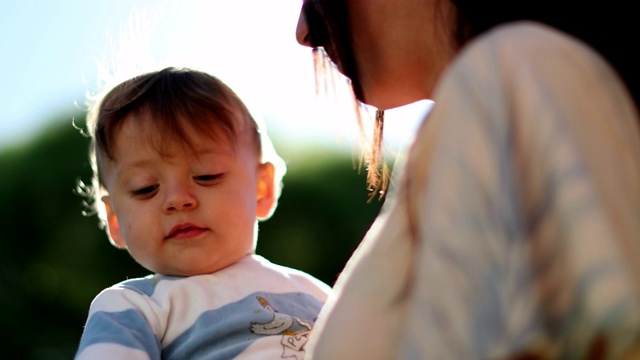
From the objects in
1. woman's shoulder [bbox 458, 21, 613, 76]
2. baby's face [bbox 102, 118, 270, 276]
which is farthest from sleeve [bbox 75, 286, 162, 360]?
woman's shoulder [bbox 458, 21, 613, 76]

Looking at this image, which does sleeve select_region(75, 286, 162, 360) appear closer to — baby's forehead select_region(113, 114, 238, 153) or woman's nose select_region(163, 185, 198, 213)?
woman's nose select_region(163, 185, 198, 213)

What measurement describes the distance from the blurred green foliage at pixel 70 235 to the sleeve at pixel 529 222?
141 inches

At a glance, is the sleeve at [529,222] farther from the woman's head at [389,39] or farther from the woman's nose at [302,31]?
the woman's nose at [302,31]

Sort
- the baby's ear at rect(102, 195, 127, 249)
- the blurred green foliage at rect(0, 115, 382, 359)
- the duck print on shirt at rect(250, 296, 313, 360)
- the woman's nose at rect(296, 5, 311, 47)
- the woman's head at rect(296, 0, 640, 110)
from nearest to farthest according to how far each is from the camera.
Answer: the woman's head at rect(296, 0, 640, 110), the woman's nose at rect(296, 5, 311, 47), the duck print on shirt at rect(250, 296, 313, 360), the baby's ear at rect(102, 195, 127, 249), the blurred green foliage at rect(0, 115, 382, 359)

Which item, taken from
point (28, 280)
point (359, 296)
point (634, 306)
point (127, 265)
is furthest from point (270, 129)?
point (634, 306)

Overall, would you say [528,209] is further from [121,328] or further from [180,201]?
[180,201]

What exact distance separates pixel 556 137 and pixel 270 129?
3.73m

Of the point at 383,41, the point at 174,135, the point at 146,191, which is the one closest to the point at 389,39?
the point at 383,41

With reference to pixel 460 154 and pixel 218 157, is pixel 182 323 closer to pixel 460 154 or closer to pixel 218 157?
pixel 218 157

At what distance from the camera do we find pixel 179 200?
2.20 meters

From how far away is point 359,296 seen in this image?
1318 mm

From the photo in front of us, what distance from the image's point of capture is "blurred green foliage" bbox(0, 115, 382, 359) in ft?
15.4

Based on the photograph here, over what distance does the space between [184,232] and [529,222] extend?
1.27 metres

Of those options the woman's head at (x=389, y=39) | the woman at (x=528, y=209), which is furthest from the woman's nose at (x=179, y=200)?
the woman at (x=528, y=209)
